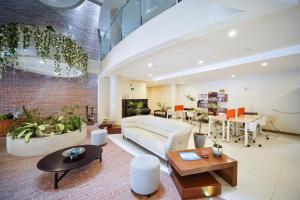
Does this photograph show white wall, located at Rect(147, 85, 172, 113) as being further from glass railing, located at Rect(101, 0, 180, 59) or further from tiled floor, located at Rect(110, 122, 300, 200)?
tiled floor, located at Rect(110, 122, 300, 200)

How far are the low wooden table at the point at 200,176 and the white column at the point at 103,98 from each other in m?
5.66

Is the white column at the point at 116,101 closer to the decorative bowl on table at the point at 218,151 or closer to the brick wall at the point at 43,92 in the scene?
the brick wall at the point at 43,92

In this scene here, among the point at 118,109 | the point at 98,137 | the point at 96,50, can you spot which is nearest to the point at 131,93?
the point at 118,109

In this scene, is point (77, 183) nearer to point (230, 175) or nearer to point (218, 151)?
point (218, 151)

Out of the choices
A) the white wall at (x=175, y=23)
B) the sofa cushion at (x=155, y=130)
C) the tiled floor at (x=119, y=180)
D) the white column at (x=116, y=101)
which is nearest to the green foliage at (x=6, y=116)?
the tiled floor at (x=119, y=180)

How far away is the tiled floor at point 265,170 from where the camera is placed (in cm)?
200

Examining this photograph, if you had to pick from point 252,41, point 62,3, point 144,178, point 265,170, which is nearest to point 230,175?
point 265,170

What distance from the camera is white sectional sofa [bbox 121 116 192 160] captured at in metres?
2.76

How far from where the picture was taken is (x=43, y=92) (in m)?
6.21

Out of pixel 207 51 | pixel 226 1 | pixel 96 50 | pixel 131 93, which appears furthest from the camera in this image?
pixel 131 93

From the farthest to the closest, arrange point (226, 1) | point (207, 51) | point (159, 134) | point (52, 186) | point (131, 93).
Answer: point (131, 93) → point (159, 134) → point (207, 51) → point (52, 186) → point (226, 1)

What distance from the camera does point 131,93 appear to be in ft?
27.8

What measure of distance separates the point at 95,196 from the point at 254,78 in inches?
305

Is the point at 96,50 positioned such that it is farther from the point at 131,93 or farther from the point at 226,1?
the point at 226,1
